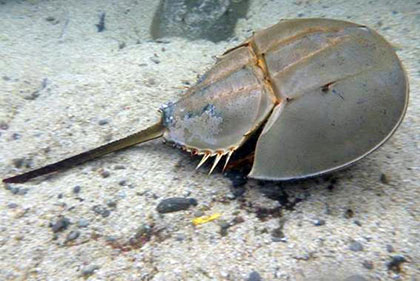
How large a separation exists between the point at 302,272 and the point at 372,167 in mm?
684

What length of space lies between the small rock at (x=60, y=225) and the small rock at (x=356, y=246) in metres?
1.21

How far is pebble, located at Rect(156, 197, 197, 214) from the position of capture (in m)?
1.78

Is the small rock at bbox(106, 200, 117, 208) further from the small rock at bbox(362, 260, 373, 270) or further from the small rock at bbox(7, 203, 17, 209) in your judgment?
the small rock at bbox(362, 260, 373, 270)

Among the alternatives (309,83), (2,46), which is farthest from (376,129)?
(2,46)

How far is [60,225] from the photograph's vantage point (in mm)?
1763

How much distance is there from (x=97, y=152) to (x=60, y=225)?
0.44 meters

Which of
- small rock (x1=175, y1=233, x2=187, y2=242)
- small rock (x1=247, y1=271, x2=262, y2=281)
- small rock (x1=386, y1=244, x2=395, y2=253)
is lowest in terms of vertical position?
small rock (x1=247, y1=271, x2=262, y2=281)

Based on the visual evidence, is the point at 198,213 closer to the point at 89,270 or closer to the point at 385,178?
the point at 89,270

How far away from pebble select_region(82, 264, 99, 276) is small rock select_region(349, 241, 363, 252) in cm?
99

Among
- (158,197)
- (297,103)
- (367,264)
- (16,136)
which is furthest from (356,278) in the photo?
(16,136)

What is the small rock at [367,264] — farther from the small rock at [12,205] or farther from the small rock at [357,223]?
the small rock at [12,205]

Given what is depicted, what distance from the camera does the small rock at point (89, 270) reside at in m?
1.53

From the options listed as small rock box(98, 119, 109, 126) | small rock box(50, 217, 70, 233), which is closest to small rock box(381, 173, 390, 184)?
small rock box(50, 217, 70, 233)

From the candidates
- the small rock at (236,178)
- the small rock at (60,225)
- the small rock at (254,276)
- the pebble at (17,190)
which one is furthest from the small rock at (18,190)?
the small rock at (254,276)
